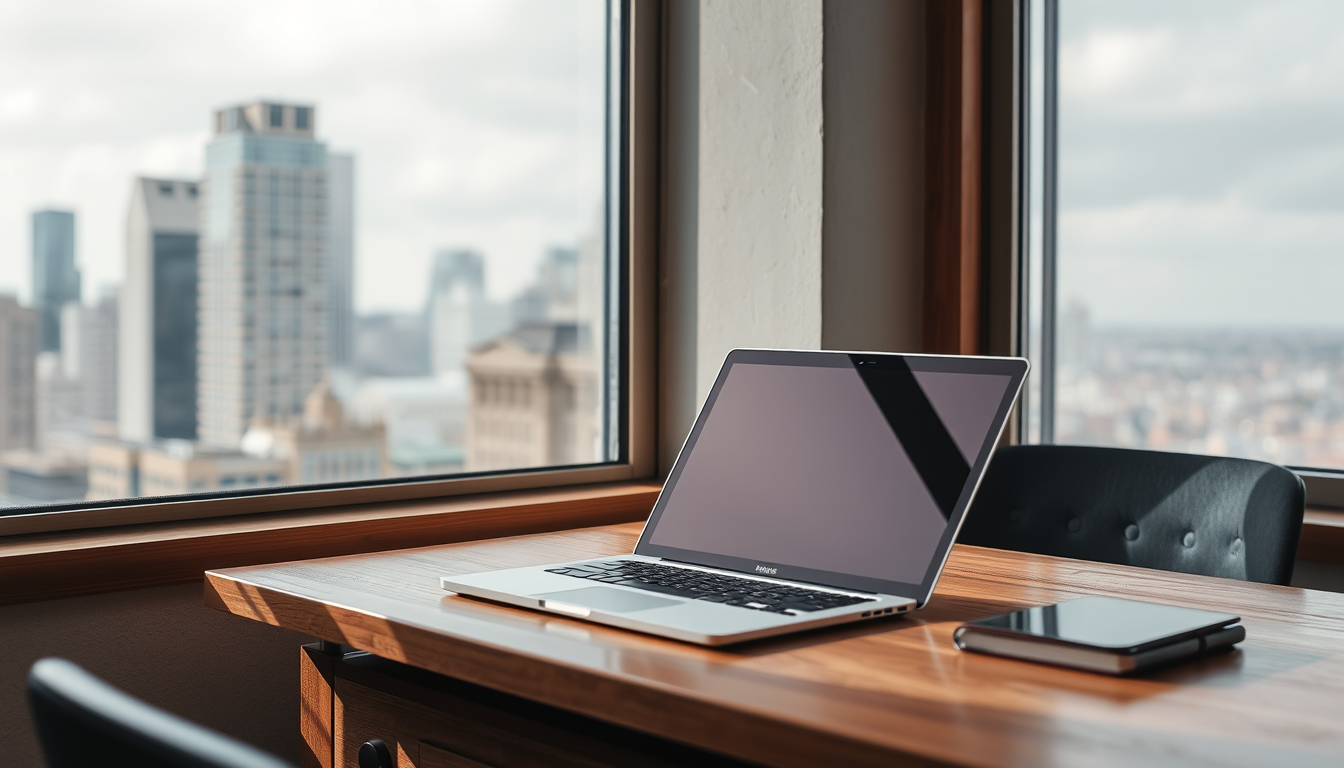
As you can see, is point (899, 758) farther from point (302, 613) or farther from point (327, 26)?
point (327, 26)

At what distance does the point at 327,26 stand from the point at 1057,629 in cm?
136

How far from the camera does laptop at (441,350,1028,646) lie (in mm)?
998

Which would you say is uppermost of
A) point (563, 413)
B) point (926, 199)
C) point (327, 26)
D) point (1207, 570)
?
point (327, 26)

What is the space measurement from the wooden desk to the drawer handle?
3 cm

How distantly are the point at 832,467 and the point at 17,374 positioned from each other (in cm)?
100

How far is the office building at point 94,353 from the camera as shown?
1480 mm

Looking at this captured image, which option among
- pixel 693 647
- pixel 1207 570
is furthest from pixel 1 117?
pixel 1207 570

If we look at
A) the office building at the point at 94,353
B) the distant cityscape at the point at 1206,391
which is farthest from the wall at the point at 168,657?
the distant cityscape at the point at 1206,391

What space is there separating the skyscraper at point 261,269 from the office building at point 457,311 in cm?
20

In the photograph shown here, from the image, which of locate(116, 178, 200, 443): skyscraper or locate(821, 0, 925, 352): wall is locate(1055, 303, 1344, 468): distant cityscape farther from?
locate(116, 178, 200, 443): skyscraper

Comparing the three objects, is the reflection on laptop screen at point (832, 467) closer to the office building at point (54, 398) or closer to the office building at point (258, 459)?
the office building at point (258, 459)

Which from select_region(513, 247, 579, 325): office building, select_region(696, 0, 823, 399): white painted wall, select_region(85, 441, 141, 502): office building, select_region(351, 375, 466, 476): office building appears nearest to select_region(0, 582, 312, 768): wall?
select_region(85, 441, 141, 502): office building

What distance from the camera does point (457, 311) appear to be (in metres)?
1.93

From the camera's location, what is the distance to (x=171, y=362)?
157cm
